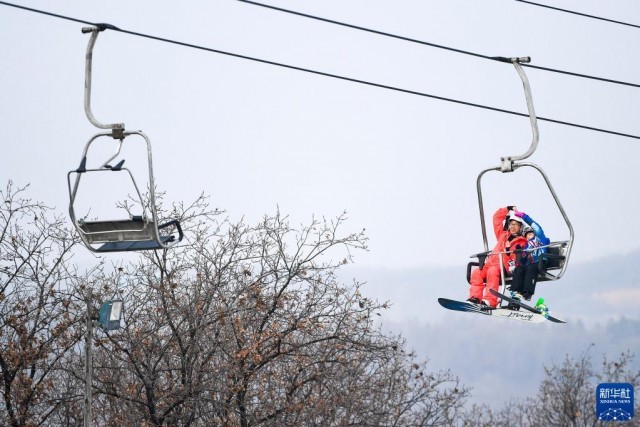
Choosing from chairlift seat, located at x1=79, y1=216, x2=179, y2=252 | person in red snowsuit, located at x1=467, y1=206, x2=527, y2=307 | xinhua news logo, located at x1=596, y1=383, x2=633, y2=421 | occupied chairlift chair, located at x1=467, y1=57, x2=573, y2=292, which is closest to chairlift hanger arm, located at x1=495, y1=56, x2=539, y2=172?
occupied chairlift chair, located at x1=467, y1=57, x2=573, y2=292

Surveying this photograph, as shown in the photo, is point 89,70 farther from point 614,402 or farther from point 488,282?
point 614,402

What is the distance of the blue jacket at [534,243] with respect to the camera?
15.5m

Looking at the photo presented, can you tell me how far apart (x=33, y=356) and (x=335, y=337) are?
18.8ft

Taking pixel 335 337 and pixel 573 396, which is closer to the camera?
pixel 335 337

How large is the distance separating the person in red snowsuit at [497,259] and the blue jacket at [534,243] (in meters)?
0.16

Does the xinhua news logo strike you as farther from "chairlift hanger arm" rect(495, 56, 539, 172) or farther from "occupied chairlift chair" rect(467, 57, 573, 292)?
"chairlift hanger arm" rect(495, 56, 539, 172)

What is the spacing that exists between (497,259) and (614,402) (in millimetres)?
5897

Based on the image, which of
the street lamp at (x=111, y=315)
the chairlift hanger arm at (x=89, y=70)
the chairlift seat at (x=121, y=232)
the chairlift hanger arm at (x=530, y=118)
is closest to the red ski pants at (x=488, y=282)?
the chairlift hanger arm at (x=530, y=118)

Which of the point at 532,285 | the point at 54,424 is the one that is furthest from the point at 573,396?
the point at 532,285

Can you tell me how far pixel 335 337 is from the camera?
75.3 ft

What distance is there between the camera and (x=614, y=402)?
20203mm

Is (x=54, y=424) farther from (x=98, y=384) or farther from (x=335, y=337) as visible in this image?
(x=335, y=337)

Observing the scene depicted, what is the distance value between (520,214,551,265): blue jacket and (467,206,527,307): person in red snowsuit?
16 cm

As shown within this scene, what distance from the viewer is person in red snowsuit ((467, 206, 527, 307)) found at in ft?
50.8
